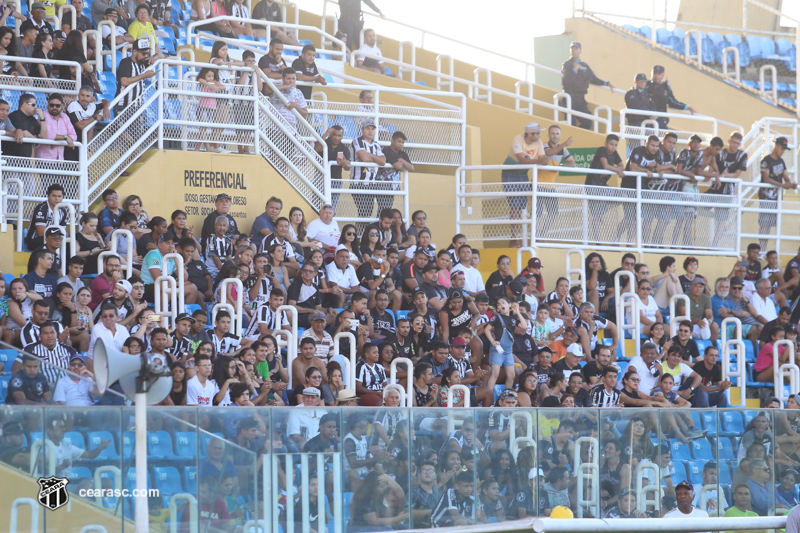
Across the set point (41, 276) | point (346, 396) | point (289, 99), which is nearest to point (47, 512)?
point (346, 396)

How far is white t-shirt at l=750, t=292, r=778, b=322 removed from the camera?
53.0 feet

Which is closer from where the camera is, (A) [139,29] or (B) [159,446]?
(B) [159,446]

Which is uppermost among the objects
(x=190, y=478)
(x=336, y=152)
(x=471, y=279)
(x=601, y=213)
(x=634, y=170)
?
(x=336, y=152)

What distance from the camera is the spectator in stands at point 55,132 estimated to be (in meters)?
13.8

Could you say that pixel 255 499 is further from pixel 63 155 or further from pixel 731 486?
pixel 63 155

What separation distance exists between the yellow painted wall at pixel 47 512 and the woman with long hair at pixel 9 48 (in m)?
8.56

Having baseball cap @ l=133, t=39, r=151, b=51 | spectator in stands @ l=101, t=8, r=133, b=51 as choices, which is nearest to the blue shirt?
baseball cap @ l=133, t=39, r=151, b=51

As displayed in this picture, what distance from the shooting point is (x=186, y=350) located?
11.0m

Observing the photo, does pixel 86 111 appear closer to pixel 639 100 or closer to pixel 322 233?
pixel 322 233

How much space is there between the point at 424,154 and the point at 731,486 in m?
8.60

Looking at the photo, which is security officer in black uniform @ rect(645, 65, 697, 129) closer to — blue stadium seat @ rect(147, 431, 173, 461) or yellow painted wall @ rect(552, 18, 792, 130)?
yellow painted wall @ rect(552, 18, 792, 130)

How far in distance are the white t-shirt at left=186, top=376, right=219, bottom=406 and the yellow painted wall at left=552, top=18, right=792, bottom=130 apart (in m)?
13.6

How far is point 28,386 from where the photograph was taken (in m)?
7.76

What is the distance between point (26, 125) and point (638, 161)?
814 centimetres
